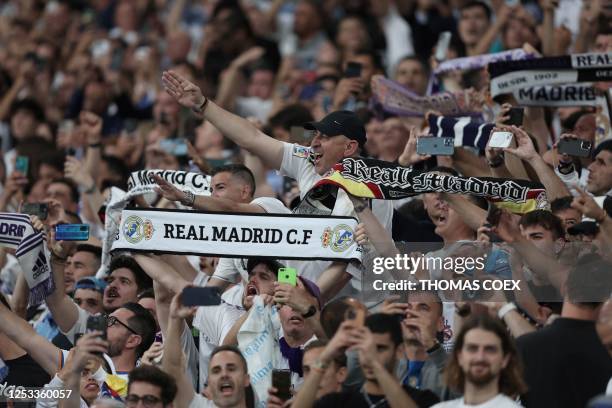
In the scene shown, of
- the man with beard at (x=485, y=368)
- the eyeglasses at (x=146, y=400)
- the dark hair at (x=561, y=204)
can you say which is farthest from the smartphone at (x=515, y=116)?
the eyeglasses at (x=146, y=400)

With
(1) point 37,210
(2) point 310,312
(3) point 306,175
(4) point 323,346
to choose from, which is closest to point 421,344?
(4) point 323,346

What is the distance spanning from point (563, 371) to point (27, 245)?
3.99 meters

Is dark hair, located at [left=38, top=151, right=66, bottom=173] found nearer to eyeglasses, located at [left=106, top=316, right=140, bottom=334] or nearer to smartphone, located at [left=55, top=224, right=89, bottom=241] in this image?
smartphone, located at [left=55, top=224, right=89, bottom=241]

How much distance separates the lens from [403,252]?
382 inches

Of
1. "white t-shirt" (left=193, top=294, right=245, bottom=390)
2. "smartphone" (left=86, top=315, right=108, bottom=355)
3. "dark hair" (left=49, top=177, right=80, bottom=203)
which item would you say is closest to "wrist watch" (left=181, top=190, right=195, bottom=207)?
"white t-shirt" (left=193, top=294, right=245, bottom=390)

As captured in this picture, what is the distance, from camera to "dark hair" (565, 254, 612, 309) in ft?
27.6

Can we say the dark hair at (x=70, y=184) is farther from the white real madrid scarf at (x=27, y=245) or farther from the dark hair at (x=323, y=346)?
the dark hair at (x=323, y=346)

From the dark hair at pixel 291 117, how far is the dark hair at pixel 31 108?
4.38m

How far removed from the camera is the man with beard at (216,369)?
348 inches

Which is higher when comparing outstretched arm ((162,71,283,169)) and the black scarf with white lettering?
the black scarf with white lettering

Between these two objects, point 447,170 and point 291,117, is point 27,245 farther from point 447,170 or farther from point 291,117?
point 291,117

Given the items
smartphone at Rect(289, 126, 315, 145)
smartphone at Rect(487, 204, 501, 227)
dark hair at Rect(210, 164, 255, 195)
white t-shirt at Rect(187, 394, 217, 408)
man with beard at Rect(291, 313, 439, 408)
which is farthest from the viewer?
smartphone at Rect(289, 126, 315, 145)

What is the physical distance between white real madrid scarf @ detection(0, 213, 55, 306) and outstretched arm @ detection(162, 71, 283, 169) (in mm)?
1318

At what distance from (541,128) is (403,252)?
9.89 feet
